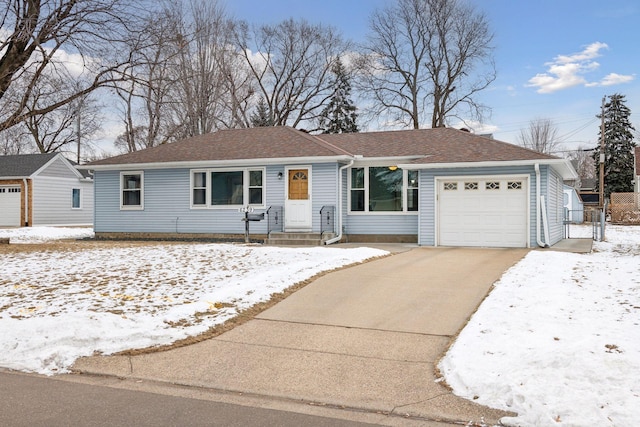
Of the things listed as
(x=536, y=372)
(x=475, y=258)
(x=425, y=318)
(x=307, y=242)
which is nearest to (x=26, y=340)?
(x=425, y=318)

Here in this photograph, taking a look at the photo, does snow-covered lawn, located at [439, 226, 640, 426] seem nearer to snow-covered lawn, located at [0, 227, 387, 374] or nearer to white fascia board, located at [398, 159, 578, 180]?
snow-covered lawn, located at [0, 227, 387, 374]

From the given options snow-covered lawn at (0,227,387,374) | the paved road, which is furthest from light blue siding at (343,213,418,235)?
the paved road

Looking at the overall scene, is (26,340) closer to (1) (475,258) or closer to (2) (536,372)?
(2) (536,372)

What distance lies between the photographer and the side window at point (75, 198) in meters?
33.4

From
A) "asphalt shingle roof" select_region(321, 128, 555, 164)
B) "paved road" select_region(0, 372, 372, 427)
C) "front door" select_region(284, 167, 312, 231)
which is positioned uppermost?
"asphalt shingle roof" select_region(321, 128, 555, 164)

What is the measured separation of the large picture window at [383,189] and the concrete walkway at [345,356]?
8404mm

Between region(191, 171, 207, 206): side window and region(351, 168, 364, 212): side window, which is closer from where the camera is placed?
region(351, 168, 364, 212): side window

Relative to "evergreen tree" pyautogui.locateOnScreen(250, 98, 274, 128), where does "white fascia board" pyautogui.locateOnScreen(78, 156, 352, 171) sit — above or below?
below

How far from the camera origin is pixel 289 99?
38281mm

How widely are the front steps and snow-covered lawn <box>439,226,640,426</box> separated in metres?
8.43

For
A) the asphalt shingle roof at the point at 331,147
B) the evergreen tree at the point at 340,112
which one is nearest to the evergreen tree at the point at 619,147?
the evergreen tree at the point at 340,112

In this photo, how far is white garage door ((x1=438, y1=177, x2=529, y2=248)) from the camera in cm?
1496

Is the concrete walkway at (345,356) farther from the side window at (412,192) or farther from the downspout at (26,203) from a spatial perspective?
the downspout at (26,203)

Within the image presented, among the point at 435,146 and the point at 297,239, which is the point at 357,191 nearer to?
the point at 297,239
